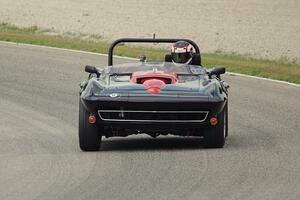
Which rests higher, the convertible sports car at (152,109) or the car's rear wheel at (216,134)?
the convertible sports car at (152,109)

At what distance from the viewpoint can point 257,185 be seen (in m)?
10.7

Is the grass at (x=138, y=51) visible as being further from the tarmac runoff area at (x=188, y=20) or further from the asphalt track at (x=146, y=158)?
the asphalt track at (x=146, y=158)

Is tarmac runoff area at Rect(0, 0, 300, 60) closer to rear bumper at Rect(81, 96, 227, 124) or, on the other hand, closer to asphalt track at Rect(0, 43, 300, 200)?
asphalt track at Rect(0, 43, 300, 200)

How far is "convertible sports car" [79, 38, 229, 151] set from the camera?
12.8 m

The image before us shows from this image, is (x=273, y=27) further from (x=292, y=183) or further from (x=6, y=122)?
(x=292, y=183)

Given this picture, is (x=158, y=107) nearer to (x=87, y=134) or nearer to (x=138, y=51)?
(x=87, y=134)

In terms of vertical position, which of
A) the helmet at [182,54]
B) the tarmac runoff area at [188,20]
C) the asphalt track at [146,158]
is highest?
the helmet at [182,54]

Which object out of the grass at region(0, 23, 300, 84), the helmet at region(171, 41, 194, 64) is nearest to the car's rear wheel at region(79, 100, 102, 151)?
the helmet at region(171, 41, 194, 64)

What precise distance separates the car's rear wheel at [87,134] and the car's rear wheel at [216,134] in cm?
118

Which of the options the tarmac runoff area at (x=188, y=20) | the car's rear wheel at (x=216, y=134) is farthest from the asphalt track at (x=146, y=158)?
the tarmac runoff area at (x=188, y=20)

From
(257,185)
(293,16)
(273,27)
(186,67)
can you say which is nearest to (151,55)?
(273,27)

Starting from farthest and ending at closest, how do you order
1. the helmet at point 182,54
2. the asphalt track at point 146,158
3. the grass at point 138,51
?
1. the grass at point 138,51
2. the helmet at point 182,54
3. the asphalt track at point 146,158

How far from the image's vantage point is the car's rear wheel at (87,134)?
42.6 feet

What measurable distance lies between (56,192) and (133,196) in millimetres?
706
